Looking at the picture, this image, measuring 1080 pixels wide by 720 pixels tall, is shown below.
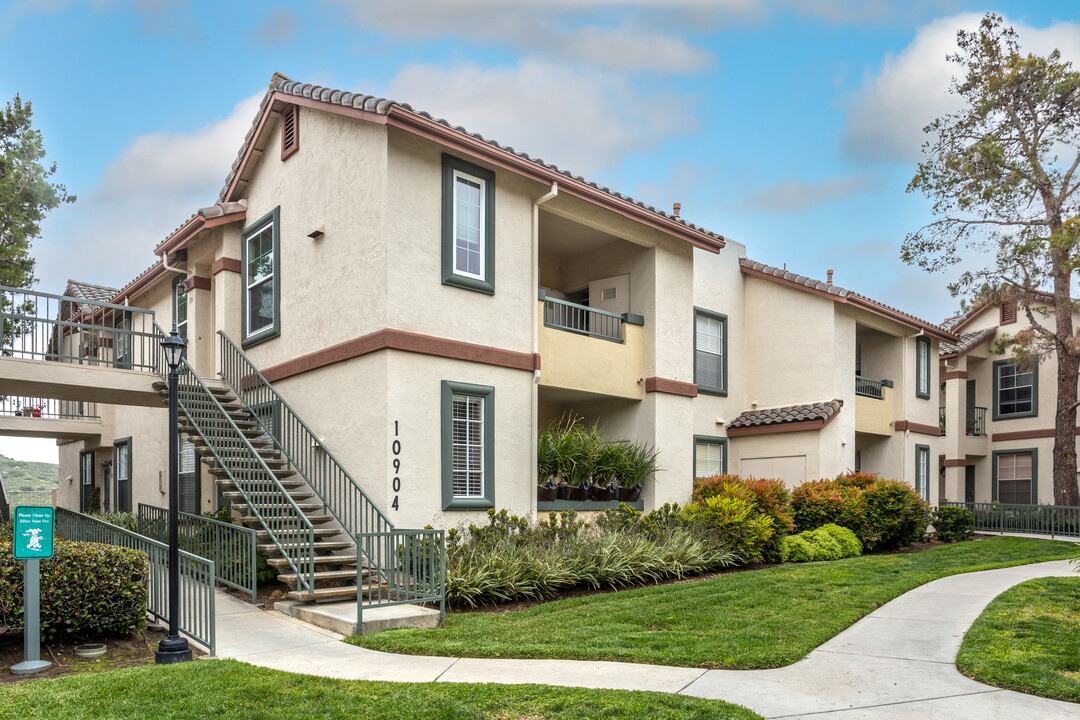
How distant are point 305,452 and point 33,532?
5652 mm

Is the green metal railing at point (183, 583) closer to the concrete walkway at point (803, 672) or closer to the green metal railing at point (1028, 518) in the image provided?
the concrete walkway at point (803, 672)

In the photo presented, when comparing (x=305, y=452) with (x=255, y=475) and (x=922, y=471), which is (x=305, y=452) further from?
(x=922, y=471)

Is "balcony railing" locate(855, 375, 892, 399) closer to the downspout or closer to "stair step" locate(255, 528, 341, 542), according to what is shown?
the downspout

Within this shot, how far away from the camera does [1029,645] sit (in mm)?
8352

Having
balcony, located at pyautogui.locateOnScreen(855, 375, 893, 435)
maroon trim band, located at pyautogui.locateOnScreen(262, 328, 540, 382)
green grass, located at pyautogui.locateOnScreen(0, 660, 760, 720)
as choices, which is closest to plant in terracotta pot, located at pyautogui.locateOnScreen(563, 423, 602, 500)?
maroon trim band, located at pyautogui.locateOnScreen(262, 328, 540, 382)

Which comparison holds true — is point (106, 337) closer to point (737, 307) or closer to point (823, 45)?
point (737, 307)

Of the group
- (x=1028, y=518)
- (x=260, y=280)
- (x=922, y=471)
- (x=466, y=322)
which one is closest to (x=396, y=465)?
(x=466, y=322)

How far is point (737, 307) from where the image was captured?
70.9ft

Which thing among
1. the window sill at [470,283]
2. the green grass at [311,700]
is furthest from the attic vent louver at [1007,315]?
the green grass at [311,700]

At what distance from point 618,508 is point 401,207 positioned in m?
6.81

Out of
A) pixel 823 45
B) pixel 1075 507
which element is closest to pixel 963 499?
pixel 1075 507

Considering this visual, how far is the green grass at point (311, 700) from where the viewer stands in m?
6.27

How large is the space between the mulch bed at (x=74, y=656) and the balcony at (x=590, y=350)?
7.98m

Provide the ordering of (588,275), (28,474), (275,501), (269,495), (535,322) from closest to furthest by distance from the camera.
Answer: (269,495) → (275,501) → (535,322) → (588,275) → (28,474)
